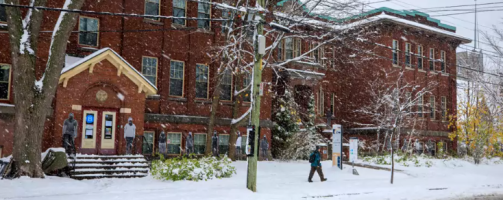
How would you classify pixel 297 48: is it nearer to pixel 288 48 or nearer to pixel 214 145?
pixel 288 48

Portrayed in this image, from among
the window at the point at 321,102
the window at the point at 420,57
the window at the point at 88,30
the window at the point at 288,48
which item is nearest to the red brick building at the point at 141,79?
the window at the point at 88,30

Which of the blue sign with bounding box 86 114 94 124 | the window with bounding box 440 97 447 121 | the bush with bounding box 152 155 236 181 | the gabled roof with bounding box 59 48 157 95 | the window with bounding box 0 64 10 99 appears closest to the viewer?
the bush with bounding box 152 155 236 181

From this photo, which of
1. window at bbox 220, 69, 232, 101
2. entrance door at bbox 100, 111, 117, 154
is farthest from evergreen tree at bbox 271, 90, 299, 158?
entrance door at bbox 100, 111, 117, 154

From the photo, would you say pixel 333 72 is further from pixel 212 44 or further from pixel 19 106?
pixel 19 106

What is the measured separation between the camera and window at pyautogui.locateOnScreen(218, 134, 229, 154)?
26145mm

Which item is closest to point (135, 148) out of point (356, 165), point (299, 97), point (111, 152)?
point (111, 152)

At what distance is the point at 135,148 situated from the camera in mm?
21141

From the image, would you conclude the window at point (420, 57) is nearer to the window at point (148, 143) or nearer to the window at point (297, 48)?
the window at point (297, 48)

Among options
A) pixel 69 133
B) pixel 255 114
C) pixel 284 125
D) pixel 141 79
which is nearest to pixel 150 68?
pixel 141 79

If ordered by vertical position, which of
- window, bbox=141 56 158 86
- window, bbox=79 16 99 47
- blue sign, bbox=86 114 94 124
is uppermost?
window, bbox=79 16 99 47

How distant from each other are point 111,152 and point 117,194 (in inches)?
308

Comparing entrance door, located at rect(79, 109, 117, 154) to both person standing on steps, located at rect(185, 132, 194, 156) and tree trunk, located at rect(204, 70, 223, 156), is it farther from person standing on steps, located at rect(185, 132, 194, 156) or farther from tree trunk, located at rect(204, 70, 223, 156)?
tree trunk, located at rect(204, 70, 223, 156)

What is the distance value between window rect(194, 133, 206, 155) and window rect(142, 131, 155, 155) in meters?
2.50

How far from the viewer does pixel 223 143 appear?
26.3 meters
